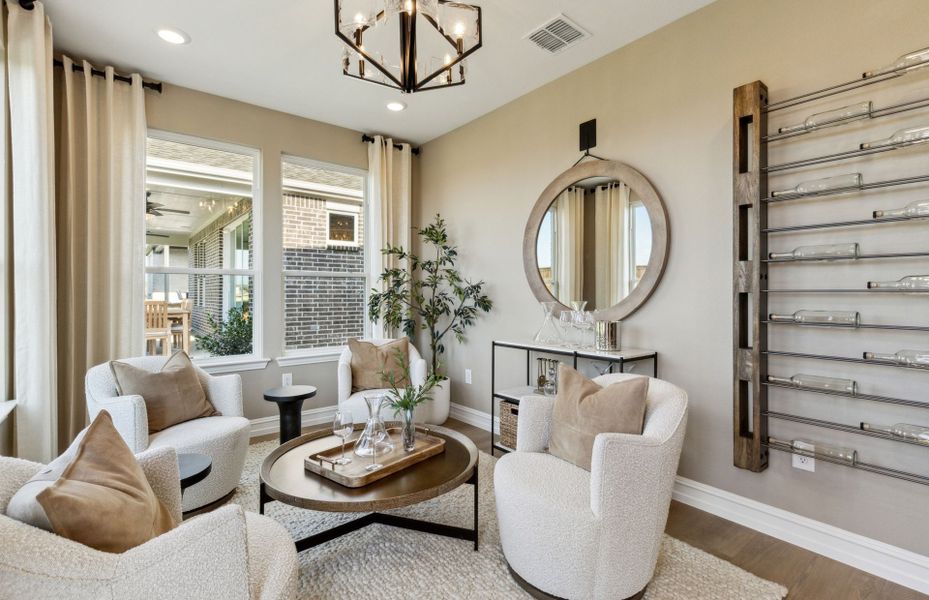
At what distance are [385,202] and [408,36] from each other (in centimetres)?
291

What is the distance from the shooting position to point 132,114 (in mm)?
3424

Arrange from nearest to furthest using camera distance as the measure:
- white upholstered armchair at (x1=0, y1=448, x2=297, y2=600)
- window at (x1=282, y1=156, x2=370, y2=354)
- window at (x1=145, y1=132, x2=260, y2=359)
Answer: white upholstered armchair at (x1=0, y1=448, x2=297, y2=600) < window at (x1=145, y1=132, x2=260, y2=359) < window at (x1=282, y1=156, x2=370, y2=354)

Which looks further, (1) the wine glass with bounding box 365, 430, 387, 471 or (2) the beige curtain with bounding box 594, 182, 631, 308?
(2) the beige curtain with bounding box 594, 182, 631, 308

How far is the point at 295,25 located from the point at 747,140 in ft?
8.92

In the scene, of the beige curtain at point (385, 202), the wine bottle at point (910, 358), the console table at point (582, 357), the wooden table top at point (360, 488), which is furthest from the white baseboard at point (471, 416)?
the wine bottle at point (910, 358)

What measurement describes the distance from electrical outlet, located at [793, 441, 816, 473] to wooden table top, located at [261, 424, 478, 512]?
1.57m

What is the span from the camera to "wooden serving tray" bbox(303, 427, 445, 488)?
1911 mm

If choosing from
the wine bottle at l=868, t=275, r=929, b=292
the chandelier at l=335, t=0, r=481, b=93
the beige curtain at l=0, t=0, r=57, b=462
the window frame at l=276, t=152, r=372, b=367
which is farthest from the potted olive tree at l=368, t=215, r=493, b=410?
the wine bottle at l=868, t=275, r=929, b=292

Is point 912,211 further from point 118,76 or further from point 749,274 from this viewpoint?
point 118,76

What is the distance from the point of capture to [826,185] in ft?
7.01

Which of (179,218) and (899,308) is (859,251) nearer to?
(899,308)

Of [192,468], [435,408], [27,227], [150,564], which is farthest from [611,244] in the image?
[27,227]

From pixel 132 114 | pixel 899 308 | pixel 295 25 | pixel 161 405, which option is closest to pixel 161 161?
pixel 132 114

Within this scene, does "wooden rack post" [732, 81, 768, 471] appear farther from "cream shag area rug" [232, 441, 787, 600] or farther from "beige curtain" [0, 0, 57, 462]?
"beige curtain" [0, 0, 57, 462]
